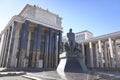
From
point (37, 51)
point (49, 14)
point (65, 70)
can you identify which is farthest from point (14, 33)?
point (65, 70)

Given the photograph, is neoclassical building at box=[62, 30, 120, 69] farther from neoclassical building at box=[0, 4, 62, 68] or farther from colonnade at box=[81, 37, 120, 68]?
neoclassical building at box=[0, 4, 62, 68]

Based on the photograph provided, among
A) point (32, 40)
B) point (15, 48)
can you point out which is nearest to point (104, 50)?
point (32, 40)

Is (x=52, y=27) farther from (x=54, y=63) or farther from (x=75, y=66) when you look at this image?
(x=75, y=66)

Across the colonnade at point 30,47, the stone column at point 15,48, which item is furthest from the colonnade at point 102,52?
the stone column at point 15,48

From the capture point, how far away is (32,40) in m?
27.4

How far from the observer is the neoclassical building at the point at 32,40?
23.7 meters

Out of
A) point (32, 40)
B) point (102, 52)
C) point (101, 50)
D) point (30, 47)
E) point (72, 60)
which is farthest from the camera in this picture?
point (102, 52)

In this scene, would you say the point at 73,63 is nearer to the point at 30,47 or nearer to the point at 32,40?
the point at 30,47

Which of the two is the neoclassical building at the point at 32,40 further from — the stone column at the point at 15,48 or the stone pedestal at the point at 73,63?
the stone pedestal at the point at 73,63

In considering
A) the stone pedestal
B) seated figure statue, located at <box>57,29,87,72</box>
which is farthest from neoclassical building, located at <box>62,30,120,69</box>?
the stone pedestal

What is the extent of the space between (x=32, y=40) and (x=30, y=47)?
1.98 m

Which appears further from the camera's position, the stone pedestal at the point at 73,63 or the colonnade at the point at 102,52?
the colonnade at the point at 102,52

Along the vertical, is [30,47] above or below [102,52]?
above

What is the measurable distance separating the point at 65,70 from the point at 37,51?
18842mm
